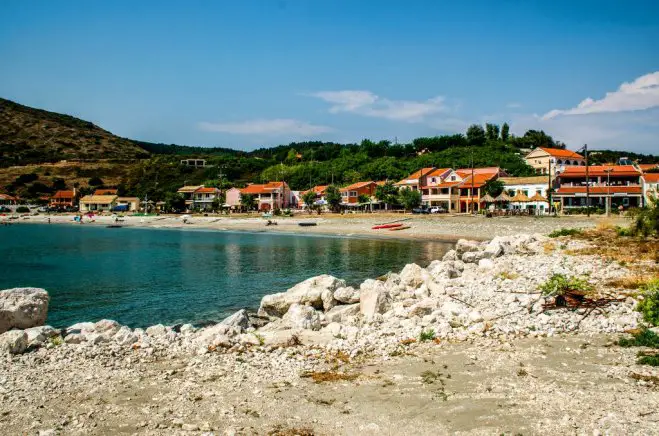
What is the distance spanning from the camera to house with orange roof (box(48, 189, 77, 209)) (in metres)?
134

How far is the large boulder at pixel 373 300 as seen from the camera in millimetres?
14805

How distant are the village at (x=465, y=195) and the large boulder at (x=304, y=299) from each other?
43.8m

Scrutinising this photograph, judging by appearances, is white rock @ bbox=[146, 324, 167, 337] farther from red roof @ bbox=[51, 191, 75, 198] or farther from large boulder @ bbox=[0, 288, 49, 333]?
red roof @ bbox=[51, 191, 75, 198]

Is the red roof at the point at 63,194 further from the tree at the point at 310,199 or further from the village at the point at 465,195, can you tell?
the tree at the point at 310,199

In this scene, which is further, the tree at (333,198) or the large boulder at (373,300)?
the tree at (333,198)

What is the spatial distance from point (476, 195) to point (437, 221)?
20.0 meters

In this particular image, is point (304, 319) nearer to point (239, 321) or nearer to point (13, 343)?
point (239, 321)

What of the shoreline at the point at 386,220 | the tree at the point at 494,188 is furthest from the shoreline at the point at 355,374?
the tree at the point at 494,188

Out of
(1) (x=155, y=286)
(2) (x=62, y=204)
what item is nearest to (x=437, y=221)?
(1) (x=155, y=286)

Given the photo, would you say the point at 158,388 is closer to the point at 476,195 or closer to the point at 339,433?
the point at 339,433

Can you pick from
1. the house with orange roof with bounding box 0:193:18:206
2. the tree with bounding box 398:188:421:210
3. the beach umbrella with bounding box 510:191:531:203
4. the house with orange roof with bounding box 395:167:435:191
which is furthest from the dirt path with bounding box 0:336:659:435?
the house with orange roof with bounding box 0:193:18:206

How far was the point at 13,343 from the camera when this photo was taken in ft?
Answer: 34.2

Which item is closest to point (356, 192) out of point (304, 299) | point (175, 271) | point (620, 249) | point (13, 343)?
point (175, 271)

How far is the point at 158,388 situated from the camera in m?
8.88
